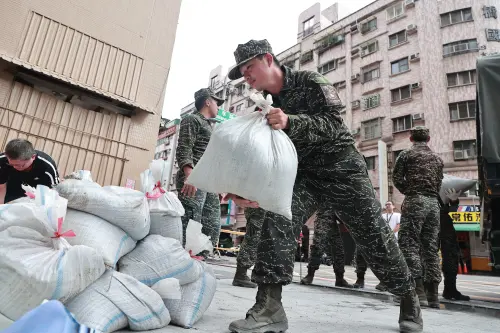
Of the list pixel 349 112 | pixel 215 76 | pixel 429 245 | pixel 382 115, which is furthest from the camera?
pixel 215 76

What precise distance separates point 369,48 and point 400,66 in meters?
2.80

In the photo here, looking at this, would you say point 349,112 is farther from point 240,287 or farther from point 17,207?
point 17,207

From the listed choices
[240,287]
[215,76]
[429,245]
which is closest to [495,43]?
[429,245]

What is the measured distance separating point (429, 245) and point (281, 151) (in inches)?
106

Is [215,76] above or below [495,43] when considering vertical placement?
above

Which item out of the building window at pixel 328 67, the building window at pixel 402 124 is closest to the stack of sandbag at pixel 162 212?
the building window at pixel 402 124

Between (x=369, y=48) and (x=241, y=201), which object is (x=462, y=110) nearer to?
(x=369, y=48)

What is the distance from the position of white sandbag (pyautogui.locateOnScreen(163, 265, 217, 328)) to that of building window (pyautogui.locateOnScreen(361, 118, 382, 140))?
2086 centimetres

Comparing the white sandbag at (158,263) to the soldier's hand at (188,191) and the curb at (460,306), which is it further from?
the curb at (460,306)

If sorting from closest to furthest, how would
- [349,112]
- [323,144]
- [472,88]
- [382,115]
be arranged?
[323,144]
[472,88]
[382,115]
[349,112]

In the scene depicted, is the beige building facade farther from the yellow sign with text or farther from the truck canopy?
the yellow sign with text

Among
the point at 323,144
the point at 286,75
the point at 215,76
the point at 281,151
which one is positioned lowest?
the point at 281,151

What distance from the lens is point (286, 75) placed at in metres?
1.81

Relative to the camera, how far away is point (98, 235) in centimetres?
140
